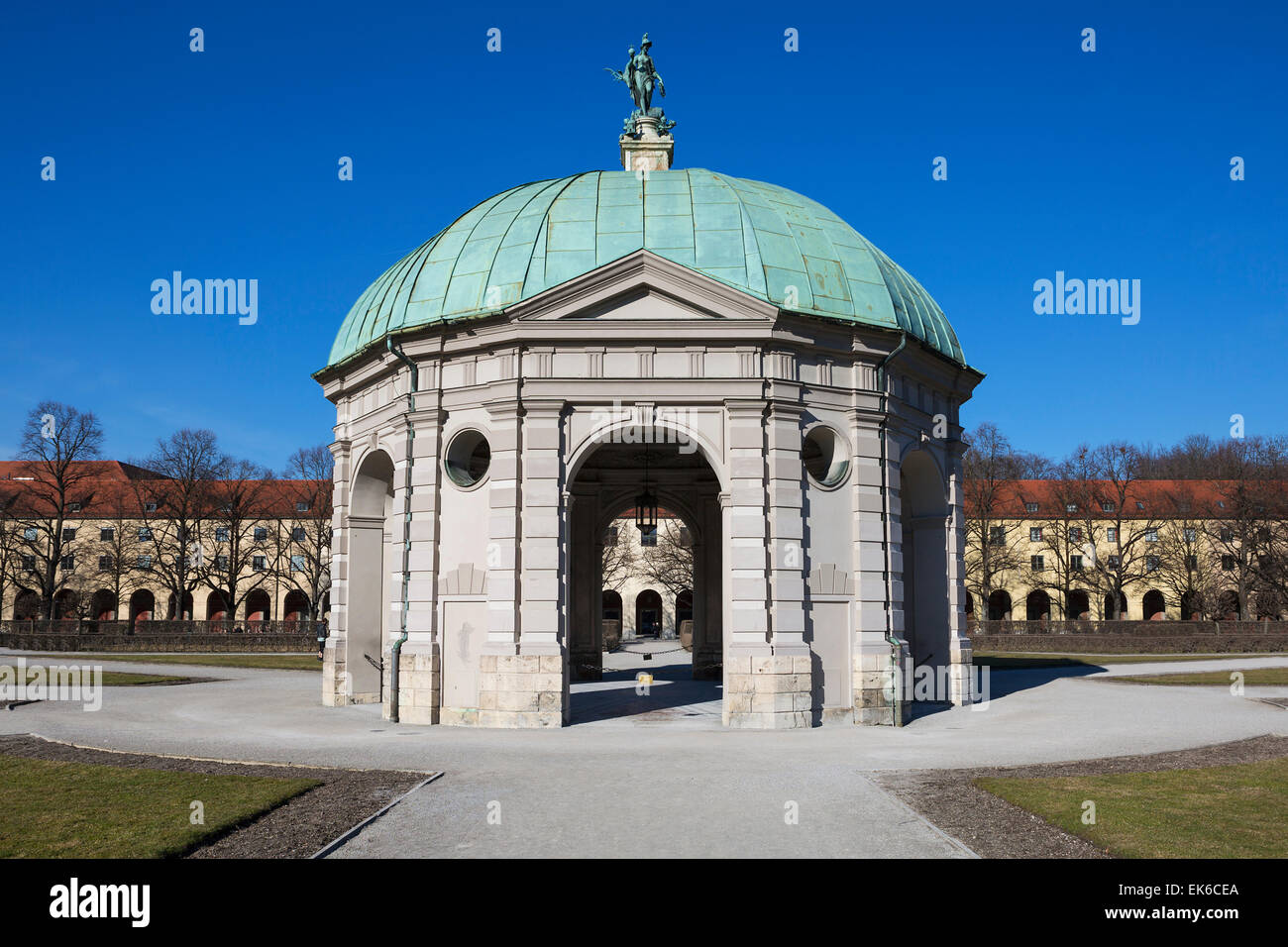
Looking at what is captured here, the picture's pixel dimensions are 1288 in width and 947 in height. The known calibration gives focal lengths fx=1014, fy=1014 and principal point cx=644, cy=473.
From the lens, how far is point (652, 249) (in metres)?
24.2

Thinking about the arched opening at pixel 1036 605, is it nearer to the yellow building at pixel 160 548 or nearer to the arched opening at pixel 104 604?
the yellow building at pixel 160 548

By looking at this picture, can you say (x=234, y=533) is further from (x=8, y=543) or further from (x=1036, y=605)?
(x=1036, y=605)

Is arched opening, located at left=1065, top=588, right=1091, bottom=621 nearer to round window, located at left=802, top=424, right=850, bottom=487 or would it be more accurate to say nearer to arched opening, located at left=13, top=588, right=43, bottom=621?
round window, located at left=802, top=424, right=850, bottom=487

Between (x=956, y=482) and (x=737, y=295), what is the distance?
419 inches

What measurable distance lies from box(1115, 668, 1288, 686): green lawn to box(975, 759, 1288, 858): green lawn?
66.2 feet

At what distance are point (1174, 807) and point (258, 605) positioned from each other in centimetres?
8970

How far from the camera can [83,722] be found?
912 inches

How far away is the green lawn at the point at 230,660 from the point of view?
44.4 meters

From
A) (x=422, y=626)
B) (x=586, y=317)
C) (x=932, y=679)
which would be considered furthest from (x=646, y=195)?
(x=932, y=679)

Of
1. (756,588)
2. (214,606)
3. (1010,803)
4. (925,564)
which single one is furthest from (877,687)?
(214,606)

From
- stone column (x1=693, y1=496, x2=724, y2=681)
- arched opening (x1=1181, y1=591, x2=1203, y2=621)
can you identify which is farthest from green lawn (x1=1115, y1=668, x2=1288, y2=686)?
arched opening (x1=1181, y1=591, x2=1203, y2=621)

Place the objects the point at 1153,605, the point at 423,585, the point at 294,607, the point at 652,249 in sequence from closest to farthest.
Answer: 1. the point at 423,585
2. the point at 652,249
3. the point at 1153,605
4. the point at 294,607

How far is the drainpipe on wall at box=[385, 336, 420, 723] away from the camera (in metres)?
23.9

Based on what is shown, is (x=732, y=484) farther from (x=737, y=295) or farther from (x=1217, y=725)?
(x=1217, y=725)
